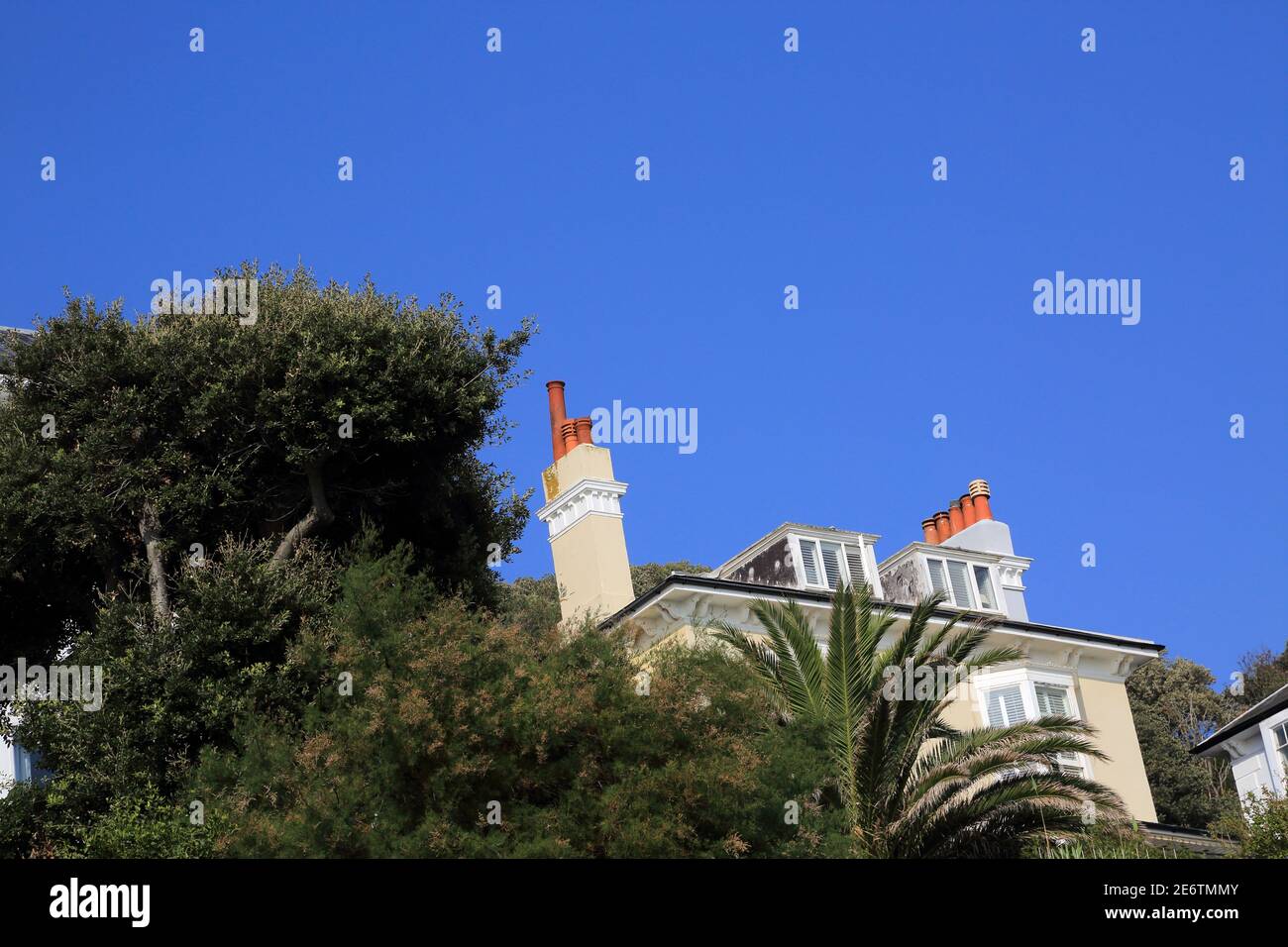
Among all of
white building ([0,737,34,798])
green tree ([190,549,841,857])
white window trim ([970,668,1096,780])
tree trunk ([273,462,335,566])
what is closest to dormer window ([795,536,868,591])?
white window trim ([970,668,1096,780])

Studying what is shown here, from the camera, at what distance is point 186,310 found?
25203 mm

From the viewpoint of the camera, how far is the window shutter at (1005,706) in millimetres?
33844

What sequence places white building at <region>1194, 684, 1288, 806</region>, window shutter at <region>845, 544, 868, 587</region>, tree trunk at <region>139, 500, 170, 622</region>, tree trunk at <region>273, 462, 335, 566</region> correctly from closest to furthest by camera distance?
tree trunk at <region>139, 500, 170, 622</region>, tree trunk at <region>273, 462, 335, 566</region>, window shutter at <region>845, 544, 868, 587</region>, white building at <region>1194, 684, 1288, 806</region>

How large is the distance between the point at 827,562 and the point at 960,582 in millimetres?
4247

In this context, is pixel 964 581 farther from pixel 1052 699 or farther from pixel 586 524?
pixel 586 524

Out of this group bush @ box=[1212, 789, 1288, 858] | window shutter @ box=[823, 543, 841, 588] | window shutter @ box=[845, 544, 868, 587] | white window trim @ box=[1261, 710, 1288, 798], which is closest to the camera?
bush @ box=[1212, 789, 1288, 858]

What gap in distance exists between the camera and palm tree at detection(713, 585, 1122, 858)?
69.6 ft

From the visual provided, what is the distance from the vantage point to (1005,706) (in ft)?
112

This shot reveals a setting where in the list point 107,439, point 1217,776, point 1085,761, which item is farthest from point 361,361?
point 1217,776

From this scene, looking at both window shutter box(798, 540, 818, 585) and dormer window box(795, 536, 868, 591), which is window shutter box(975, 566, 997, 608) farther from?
window shutter box(798, 540, 818, 585)

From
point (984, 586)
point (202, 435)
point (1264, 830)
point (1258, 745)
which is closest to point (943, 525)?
point (984, 586)

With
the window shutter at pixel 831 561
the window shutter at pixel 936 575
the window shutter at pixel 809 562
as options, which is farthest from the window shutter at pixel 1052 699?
the window shutter at pixel 809 562

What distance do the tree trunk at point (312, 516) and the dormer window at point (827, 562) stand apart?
1354cm
